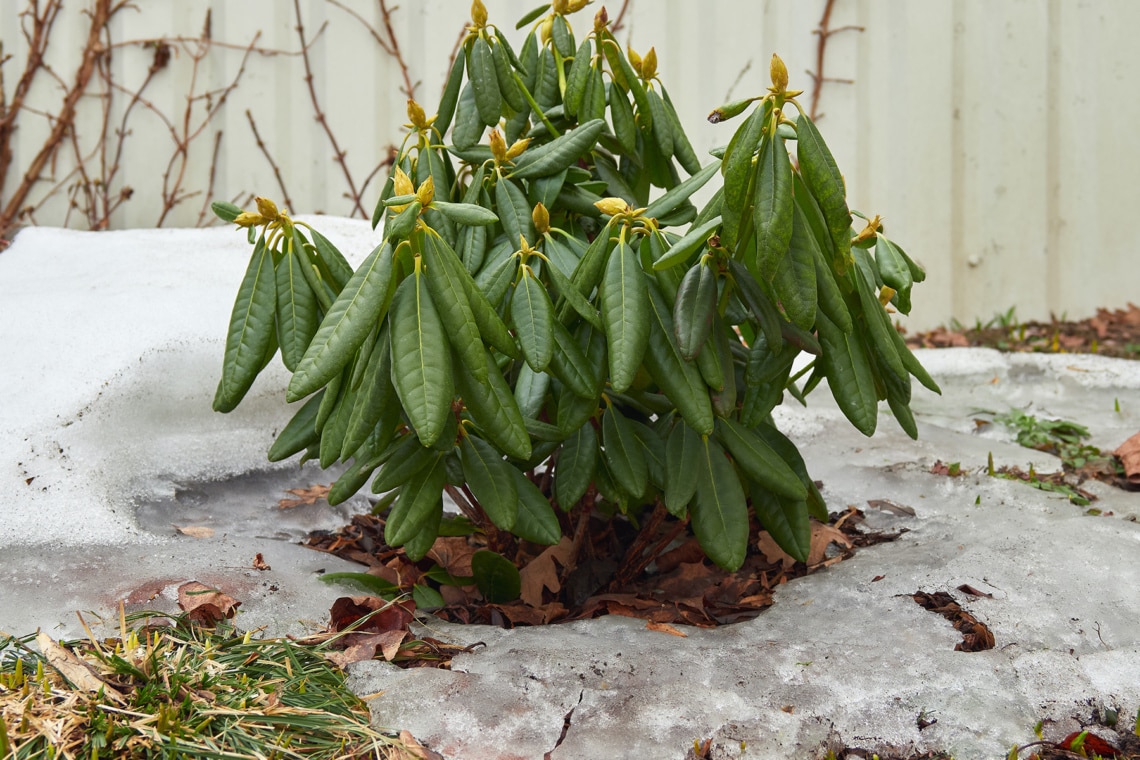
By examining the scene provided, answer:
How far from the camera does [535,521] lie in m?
1.50

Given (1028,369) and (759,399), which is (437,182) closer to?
(759,399)

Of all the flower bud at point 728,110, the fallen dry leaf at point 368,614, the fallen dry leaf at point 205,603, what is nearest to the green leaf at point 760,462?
the flower bud at point 728,110

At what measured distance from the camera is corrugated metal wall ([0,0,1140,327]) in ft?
11.2

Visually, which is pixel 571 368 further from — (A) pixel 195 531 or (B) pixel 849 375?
(A) pixel 195 531

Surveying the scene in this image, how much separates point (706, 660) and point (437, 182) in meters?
0.92

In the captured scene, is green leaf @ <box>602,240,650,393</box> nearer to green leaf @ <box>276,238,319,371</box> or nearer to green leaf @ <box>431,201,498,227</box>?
green leaf @ <box>431,201,498,227</box>

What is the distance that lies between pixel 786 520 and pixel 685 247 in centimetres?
57

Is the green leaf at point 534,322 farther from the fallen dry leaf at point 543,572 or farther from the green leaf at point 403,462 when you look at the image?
the fallen dry leaf at point 543,572

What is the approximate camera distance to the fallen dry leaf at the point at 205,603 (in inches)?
56.0

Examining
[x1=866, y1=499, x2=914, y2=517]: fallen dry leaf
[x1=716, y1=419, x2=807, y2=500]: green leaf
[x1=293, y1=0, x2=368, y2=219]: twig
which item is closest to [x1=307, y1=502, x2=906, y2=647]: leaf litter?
[x1=866, y1=499, x2=914, y2=517]: fallen dry leaf

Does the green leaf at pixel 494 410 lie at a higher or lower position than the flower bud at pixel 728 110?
lower

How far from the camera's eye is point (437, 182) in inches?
64.9

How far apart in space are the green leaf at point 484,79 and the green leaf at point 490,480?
559mm

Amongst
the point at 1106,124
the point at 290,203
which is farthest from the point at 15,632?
the point at 1106,124
